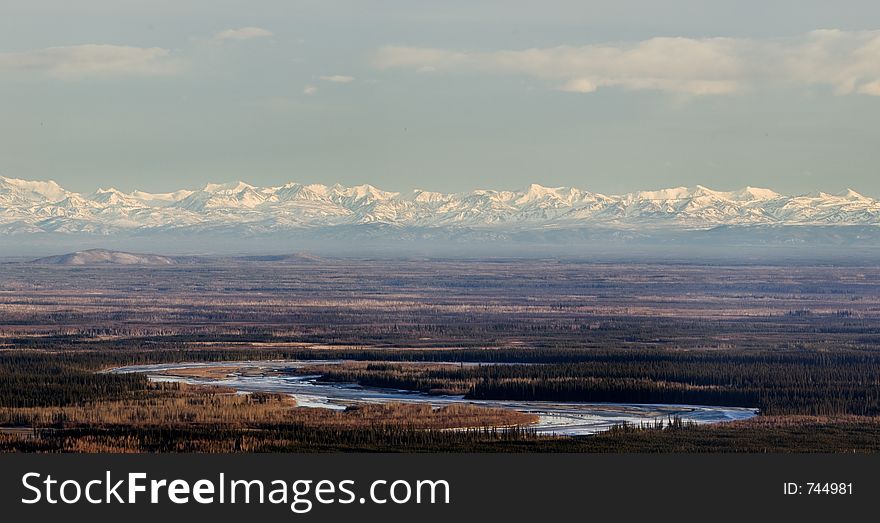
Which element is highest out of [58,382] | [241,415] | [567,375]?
[58,382]

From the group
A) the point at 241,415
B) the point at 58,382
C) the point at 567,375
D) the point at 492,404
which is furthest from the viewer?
the point at 567,375

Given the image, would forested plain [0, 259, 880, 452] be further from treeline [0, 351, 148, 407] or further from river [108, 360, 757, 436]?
river [108, 360, 757, 436]

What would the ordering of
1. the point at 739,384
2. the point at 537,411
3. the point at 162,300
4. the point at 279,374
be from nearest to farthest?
the point at 537,411 < the point at 739,384 < the point at 279,374 < the point at 162,300

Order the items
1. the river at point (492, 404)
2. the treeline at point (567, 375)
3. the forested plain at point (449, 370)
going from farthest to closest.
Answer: the treeline at point (567, 375)
the river at point (492, 404)
the forested plain at point (449, 370)

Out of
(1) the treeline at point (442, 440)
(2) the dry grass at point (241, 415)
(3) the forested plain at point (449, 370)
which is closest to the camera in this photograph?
(1) the treeline at point (442, 440)

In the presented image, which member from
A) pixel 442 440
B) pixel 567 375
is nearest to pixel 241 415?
pixel 442 440

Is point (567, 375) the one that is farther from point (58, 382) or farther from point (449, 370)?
point (58, 382)

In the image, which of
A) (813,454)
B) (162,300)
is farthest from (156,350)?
(162,300)

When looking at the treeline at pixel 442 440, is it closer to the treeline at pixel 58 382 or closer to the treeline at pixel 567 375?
the treeline at pixel 567 375

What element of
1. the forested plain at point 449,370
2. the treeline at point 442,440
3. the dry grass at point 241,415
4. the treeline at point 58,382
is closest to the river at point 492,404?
the forested plain at point 449,370

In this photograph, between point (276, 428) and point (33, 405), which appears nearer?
point (276, 428)

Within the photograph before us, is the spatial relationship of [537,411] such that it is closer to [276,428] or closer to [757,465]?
[276,428]
